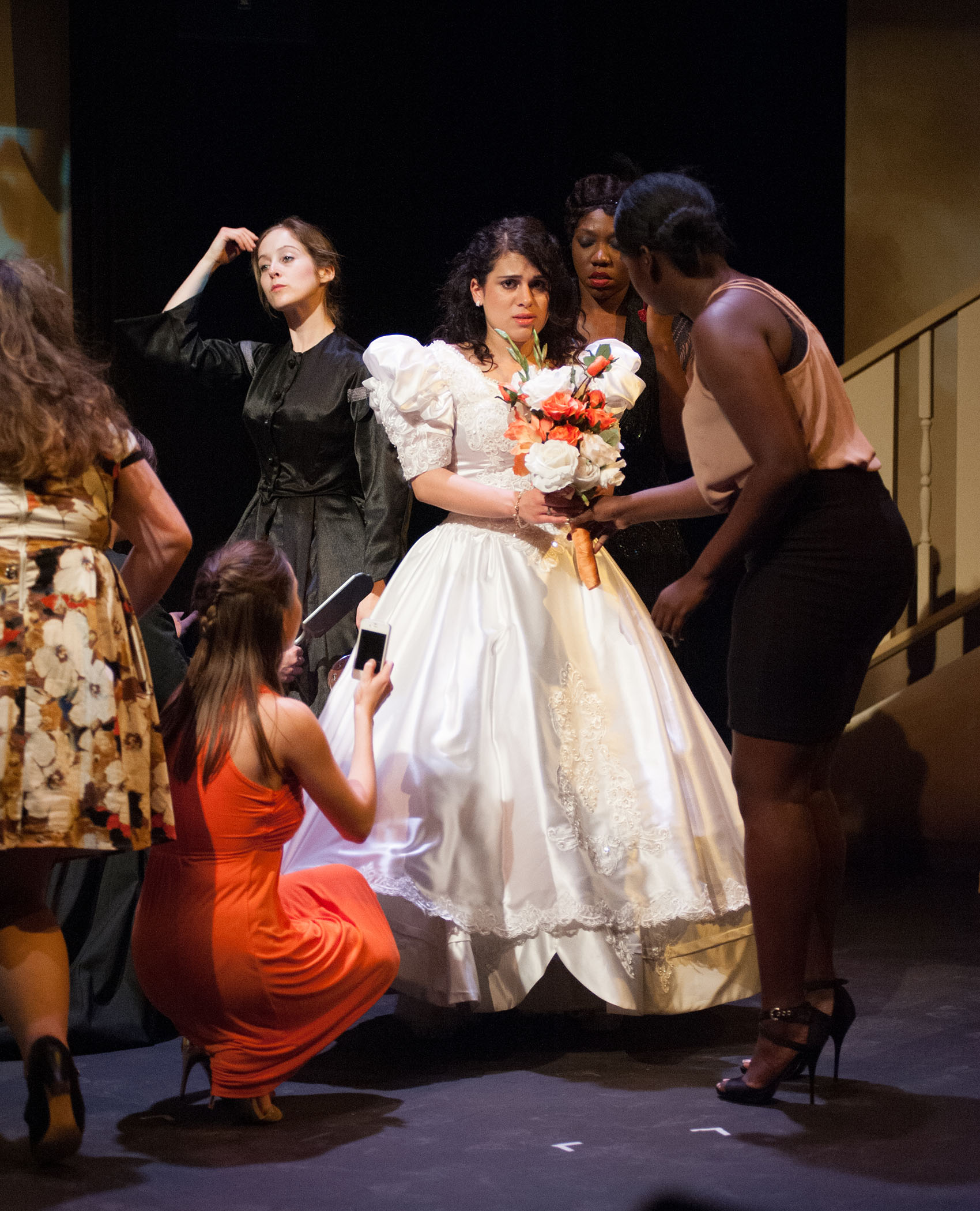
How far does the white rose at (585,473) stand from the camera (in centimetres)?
243

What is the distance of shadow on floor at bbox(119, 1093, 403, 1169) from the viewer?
72.5 inches

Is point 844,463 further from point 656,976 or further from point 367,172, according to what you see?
point 367,172

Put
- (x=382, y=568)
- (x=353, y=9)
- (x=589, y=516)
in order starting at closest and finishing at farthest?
(x=589, y=516)
(x=382, y=568)
(x=353, y=9)

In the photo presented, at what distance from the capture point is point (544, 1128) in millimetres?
1937

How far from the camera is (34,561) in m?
1.83

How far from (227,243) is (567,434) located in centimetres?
128

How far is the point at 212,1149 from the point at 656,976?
30.9 inches

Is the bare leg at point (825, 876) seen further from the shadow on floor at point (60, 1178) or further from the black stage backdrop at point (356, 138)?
the black stage backdrop at point (356, 138)

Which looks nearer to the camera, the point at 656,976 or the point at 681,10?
the point at 656,976

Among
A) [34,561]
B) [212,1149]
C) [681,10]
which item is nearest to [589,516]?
[34,561]

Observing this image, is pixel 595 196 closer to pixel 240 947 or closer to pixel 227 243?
pixel 227 243

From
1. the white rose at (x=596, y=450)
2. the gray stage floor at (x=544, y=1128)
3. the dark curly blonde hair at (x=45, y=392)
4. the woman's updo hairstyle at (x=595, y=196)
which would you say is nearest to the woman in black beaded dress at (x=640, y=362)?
the woman's updo hairstyle at (x=595, y=196)

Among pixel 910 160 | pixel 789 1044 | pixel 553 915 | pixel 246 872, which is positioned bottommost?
pixel 789 1044

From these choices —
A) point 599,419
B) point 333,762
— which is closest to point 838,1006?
point 333,762
